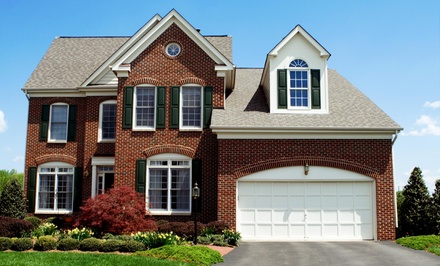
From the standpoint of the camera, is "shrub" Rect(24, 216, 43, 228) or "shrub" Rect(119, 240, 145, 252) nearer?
"shrub" Rect(119, 240, 145, 252)

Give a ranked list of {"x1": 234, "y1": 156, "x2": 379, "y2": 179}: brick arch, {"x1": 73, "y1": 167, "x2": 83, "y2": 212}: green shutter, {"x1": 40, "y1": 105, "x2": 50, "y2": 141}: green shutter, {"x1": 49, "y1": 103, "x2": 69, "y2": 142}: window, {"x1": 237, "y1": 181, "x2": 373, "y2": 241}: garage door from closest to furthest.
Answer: {"x1": 237, "y1": 181, "x2": 373, "y2": 241}: garage door < {"x1": 234, "y1": 156, "x2": 379, "y2": 179}: brick arch < {"x1": 73, "y1": 167, "x2": 83, "y2": 212}: green shutter < {"x1": 40, "y1": 105, "x2": 50, "y2": 141}: green shutter < {"x1": 49, "y1": 103, "x2": 69, "y2": 142}: window

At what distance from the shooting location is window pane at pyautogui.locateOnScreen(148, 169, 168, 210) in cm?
2062

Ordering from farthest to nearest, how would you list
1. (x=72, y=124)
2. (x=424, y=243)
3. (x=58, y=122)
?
1. (x=58, y=122)
2. (x=72, y=124)
3. (x=424, y=243)

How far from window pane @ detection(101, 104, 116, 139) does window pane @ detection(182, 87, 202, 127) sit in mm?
4227

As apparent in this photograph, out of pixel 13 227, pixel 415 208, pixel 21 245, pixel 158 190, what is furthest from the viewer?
pixel 158 190

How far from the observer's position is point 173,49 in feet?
70.8

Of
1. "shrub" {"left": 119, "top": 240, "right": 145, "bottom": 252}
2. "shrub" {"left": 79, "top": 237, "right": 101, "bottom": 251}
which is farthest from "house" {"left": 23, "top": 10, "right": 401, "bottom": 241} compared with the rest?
"shrub" {"left": 79, "top": 237, "right": 101, "bottom": 251}

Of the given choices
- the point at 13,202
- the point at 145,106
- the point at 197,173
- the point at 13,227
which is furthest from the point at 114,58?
the point at 13,227

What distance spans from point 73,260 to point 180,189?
8.41 meters

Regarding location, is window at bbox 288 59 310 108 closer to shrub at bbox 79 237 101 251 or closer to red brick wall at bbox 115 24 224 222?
red brick wall at bbox 115 24 224 222

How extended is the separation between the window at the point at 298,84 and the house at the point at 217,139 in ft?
0.15

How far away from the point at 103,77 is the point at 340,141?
12.1 meters

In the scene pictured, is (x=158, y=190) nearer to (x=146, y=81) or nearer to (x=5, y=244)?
(x=146, y=81)

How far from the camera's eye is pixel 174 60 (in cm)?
2147
